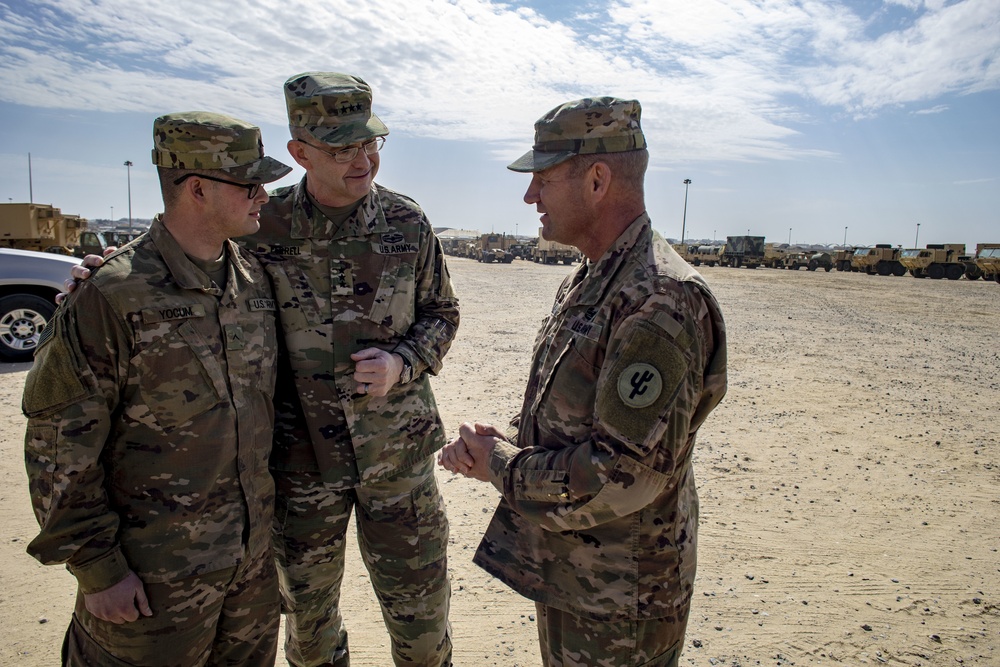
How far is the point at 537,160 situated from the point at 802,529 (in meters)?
3.67

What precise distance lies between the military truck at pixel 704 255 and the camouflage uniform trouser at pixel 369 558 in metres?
47.0

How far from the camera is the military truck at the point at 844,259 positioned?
42812 millimetres

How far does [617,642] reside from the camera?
1.85 metres

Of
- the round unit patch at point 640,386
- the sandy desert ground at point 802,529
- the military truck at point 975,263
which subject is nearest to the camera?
the round unit patch at point 640,386

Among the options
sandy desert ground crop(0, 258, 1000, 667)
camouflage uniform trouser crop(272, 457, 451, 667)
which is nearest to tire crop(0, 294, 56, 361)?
sandy desert ground crop(0, 258, 1000, 667)

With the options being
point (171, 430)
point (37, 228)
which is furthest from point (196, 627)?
point (37, 228)

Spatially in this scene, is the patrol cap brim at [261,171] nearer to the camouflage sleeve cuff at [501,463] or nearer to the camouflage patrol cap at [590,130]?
the camouflage patrol cap at [590,130]

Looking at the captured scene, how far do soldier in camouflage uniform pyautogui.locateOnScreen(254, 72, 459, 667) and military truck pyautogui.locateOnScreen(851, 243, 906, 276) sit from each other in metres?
42.8

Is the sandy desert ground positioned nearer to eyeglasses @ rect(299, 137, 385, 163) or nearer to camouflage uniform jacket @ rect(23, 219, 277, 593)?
camouflage uniform jacket @ rect(23, 219, 277, 593)

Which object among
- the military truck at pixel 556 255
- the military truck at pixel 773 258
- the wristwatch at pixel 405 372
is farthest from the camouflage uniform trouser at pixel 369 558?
the military truck at pixel 773 258

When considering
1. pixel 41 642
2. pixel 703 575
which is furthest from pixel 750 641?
pixel 41 642

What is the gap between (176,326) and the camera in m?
1.97

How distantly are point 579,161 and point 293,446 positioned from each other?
150 cm

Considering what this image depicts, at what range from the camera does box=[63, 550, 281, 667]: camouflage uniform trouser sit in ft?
6.20
